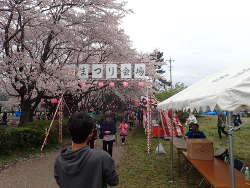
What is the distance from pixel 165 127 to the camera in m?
15.8

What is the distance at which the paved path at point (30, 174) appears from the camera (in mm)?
6562

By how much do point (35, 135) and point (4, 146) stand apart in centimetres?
160

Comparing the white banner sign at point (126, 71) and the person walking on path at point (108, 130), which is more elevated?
the white banner sign at point (126, 71)

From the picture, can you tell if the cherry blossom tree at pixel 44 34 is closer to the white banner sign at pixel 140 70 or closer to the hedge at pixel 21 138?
the hedge at pixel 21 138

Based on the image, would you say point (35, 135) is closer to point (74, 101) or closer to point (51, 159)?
point (51, 159)

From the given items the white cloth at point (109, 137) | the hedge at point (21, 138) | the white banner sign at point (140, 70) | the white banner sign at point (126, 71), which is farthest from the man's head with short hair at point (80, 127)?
the white banner sign at point (126, 71)

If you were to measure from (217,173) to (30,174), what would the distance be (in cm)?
535

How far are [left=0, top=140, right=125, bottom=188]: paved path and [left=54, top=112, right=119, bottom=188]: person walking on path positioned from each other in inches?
184

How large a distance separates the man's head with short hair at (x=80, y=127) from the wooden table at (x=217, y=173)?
2809 millimetres

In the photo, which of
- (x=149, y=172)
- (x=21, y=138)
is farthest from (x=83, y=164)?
(x=21, y=138)

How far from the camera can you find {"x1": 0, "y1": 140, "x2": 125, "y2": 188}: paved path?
6.56 meters

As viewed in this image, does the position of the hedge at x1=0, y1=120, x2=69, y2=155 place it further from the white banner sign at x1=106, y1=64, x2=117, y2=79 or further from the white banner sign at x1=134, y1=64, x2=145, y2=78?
the white banner sign at x1=134, y1=64, x2=145, y2=78

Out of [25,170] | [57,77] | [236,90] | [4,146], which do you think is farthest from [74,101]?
[236,90]

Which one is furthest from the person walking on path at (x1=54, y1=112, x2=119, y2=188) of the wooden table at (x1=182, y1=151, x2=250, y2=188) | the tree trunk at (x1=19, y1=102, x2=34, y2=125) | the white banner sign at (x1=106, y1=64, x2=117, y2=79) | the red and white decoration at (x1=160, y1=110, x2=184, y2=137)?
the red and white decoration at (x1=160, y1=110, x2=184, y2=137)
